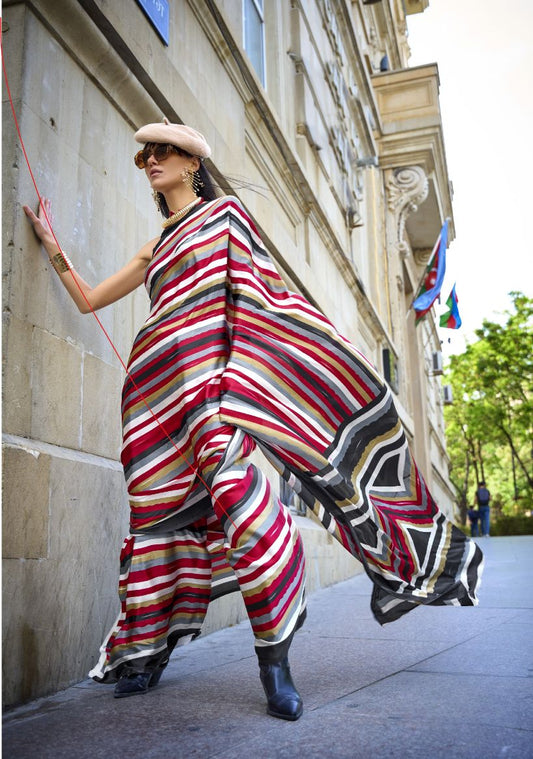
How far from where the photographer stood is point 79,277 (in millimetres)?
2824

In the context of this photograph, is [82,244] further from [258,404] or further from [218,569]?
[218,569]

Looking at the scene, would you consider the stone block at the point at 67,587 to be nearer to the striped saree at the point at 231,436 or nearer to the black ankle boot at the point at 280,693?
the striped saree at the point at 231,436

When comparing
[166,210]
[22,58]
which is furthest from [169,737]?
[22,58]

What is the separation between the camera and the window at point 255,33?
24.3 feet

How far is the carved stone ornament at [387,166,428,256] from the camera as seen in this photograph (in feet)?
53.7

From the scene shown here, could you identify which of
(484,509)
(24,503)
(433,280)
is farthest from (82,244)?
(484,509)

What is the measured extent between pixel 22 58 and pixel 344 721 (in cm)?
256

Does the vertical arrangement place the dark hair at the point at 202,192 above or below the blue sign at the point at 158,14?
below

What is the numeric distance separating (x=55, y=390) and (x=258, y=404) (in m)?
0.89

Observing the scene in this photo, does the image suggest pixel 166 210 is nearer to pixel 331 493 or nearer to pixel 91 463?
pixel 91 463

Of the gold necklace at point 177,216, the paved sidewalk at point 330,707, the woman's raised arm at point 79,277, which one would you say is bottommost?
the paved sidewalk at point 330,707

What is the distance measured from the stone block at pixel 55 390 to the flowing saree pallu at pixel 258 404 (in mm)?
352

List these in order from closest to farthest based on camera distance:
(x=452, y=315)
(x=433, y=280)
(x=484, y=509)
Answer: (x=433, y=280) → (x=452, y=315) → (x=484, y=509)

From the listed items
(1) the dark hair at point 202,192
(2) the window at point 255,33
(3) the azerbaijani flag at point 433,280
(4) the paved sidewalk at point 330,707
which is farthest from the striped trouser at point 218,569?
(3) the azerbaijani flag at point 433,280
